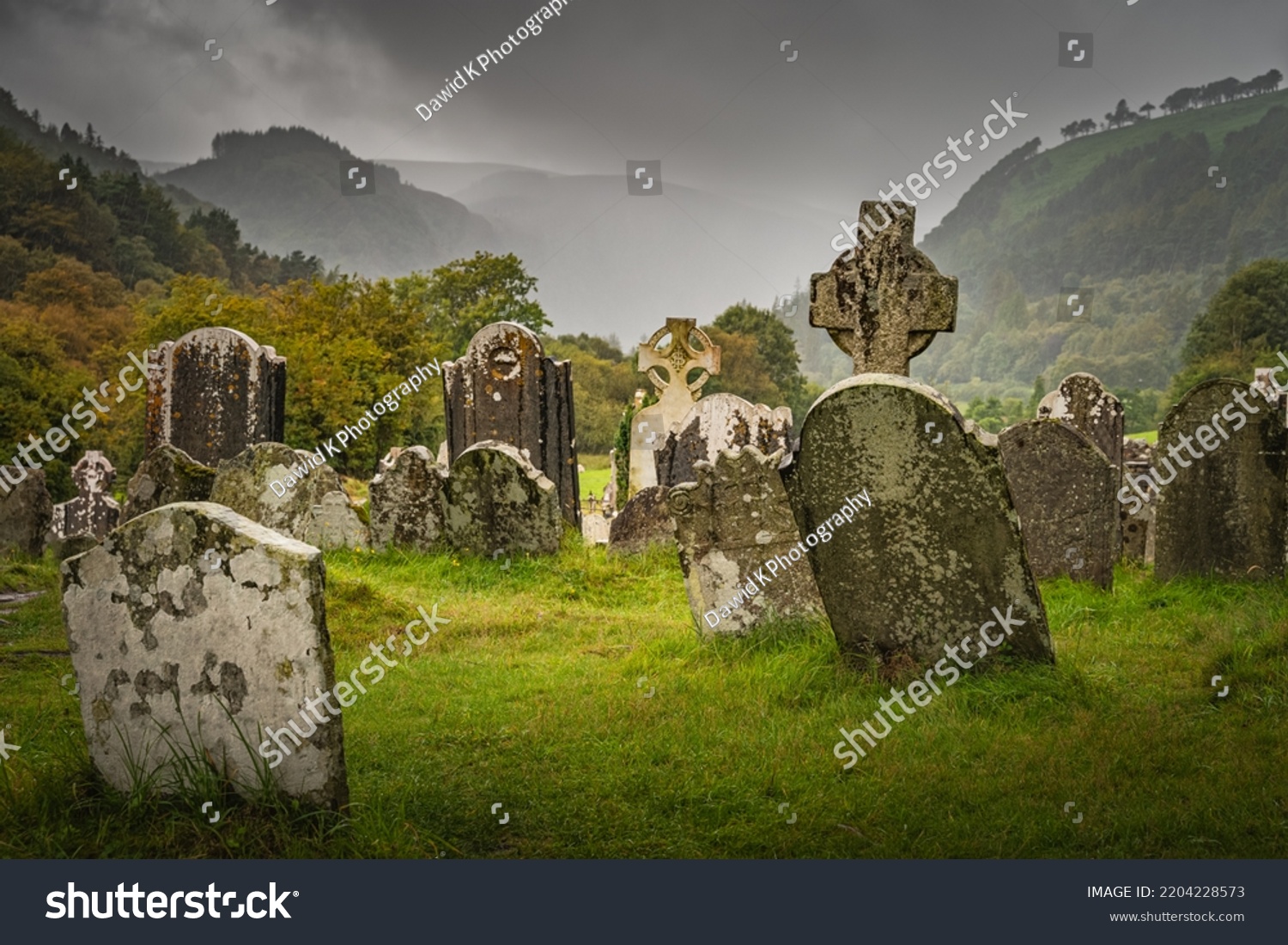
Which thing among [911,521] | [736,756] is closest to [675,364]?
[911,521]

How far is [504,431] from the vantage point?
13.0 metres

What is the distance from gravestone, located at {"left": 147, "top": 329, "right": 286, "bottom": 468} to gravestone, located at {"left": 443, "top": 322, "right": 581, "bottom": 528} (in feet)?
7.27

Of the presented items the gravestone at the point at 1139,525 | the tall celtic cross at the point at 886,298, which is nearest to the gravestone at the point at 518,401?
the gravestone at the point at 1139,525

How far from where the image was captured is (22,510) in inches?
528

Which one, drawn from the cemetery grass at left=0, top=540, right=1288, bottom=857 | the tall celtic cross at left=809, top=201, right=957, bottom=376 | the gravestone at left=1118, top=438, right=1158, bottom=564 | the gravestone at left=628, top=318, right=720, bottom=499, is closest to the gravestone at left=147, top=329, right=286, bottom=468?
the cemetery grass at left=0, top=540, right=1288, bottom=857

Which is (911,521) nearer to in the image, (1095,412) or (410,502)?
(410,502)

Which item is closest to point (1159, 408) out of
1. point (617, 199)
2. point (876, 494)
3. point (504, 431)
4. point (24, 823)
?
point (504, 431)

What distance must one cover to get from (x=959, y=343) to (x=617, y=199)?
53.1 metres

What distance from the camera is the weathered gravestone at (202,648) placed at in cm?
389

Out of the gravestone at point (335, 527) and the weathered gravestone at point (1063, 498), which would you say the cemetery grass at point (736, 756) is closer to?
the weathered gravestone at point (1063, 498)

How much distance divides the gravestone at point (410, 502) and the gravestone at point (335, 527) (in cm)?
32

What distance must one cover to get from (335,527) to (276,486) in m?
0.75

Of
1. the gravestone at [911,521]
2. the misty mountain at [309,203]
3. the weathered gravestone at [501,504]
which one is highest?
the misty mountain at [309,203]

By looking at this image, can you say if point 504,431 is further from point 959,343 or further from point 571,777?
point 959,343
